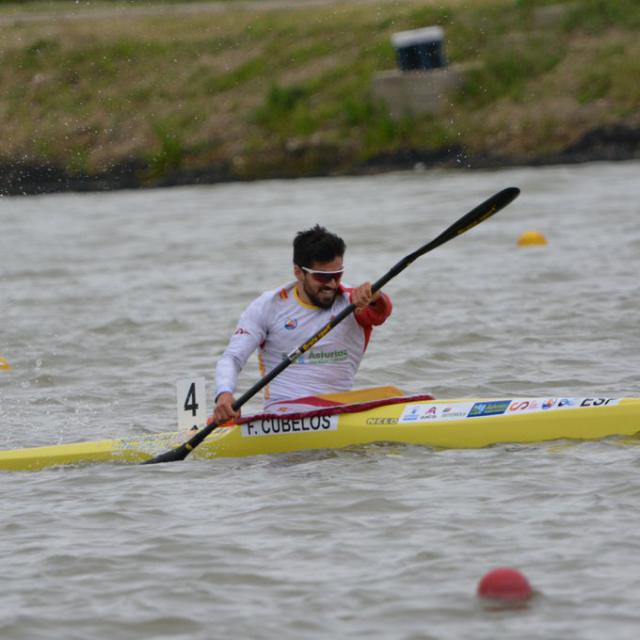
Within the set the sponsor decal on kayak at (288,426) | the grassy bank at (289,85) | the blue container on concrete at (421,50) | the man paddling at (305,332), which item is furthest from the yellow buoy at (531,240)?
the blue container on concrete at (421,50)

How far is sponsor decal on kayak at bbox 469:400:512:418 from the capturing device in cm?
802

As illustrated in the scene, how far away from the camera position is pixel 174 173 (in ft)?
110

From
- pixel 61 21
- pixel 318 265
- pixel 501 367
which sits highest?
pixel 61 21

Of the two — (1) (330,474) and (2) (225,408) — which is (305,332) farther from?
(1) (330,474)

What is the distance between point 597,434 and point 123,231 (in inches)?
629

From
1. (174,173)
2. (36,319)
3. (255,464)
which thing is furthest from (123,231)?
(255,464)

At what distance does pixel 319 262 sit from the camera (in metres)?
7.97

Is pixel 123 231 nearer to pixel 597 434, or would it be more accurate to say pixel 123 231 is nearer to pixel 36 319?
pixel 36 319

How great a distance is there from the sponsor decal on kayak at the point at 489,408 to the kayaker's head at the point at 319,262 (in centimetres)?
101

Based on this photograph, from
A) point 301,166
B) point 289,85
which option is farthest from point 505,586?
point 289,85

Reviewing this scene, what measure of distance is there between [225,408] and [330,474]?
66cm

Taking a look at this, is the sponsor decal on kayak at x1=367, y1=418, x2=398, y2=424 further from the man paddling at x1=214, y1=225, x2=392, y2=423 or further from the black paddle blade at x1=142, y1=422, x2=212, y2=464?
the black paddle blade at x1=142, y1=422, x2=212, y2=464

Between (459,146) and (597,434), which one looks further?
(459,146)

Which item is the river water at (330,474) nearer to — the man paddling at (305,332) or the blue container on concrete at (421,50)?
the man paddling at (305,332)
